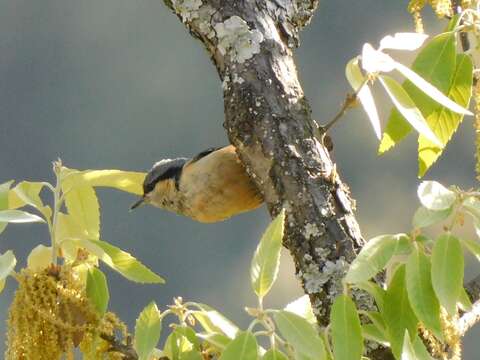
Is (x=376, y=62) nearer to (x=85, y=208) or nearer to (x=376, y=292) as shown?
(x=376, y=292)

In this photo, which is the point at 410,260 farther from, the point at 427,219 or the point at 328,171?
the point at 328,171

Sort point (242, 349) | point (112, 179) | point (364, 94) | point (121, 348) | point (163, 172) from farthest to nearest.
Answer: point (163, 172) < point (112, 179) < point (121, 348) < point (364, 94) < point (242, 349)

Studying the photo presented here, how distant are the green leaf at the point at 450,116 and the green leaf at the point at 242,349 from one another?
1.35 ft

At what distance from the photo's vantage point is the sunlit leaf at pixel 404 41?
3.77 feet

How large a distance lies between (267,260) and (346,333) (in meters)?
0.13

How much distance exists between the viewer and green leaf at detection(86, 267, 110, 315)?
124 cm

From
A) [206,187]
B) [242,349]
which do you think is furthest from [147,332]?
[206,187]

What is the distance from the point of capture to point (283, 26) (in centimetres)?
153

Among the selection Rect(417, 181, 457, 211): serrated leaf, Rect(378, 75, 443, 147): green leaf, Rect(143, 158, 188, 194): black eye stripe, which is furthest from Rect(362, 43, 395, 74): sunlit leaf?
Rect(143, 158, 188, 194): black eye stripe

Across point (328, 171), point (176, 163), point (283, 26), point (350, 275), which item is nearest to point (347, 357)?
point (350, 275)

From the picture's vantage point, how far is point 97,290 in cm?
125

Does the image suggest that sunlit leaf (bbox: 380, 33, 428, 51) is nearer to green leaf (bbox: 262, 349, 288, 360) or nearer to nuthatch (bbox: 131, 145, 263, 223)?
green leaf (bbox: 262, 349, 288, 360)

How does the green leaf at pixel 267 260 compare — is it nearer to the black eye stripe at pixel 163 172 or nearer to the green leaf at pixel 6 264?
the green leaf at pixel 6 264

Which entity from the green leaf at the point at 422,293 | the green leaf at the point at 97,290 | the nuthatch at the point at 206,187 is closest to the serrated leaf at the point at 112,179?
the green leaf at the point at 97,290
